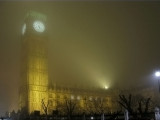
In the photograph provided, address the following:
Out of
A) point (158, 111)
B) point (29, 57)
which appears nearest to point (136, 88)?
point (29, 57)

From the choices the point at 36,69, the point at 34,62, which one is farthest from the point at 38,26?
the point at 36,69

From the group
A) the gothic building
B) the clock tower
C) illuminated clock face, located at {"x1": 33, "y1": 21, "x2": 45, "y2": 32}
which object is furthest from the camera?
illuminated clock face, located at {"x1": 33, "y1": 21, "x2": 45, "y2": 32}

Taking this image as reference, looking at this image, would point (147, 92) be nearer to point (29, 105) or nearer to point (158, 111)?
point (29, 105)

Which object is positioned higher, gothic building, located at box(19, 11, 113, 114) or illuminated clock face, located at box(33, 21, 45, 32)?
illuminated clock face, located at box(33, 21, 45, 32)

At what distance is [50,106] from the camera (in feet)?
340

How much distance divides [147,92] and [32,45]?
50.2 metres

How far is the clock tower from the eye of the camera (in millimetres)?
102750

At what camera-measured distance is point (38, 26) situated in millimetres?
109562

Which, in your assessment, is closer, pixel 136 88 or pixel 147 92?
pixel 147 92

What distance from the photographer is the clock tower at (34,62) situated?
337 feet

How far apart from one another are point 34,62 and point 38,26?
13.9m

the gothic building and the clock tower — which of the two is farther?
the clock tower

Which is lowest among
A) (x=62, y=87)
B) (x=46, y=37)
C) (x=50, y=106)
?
(x=50, y=106)

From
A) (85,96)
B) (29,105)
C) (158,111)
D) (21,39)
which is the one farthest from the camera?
(85,96)
